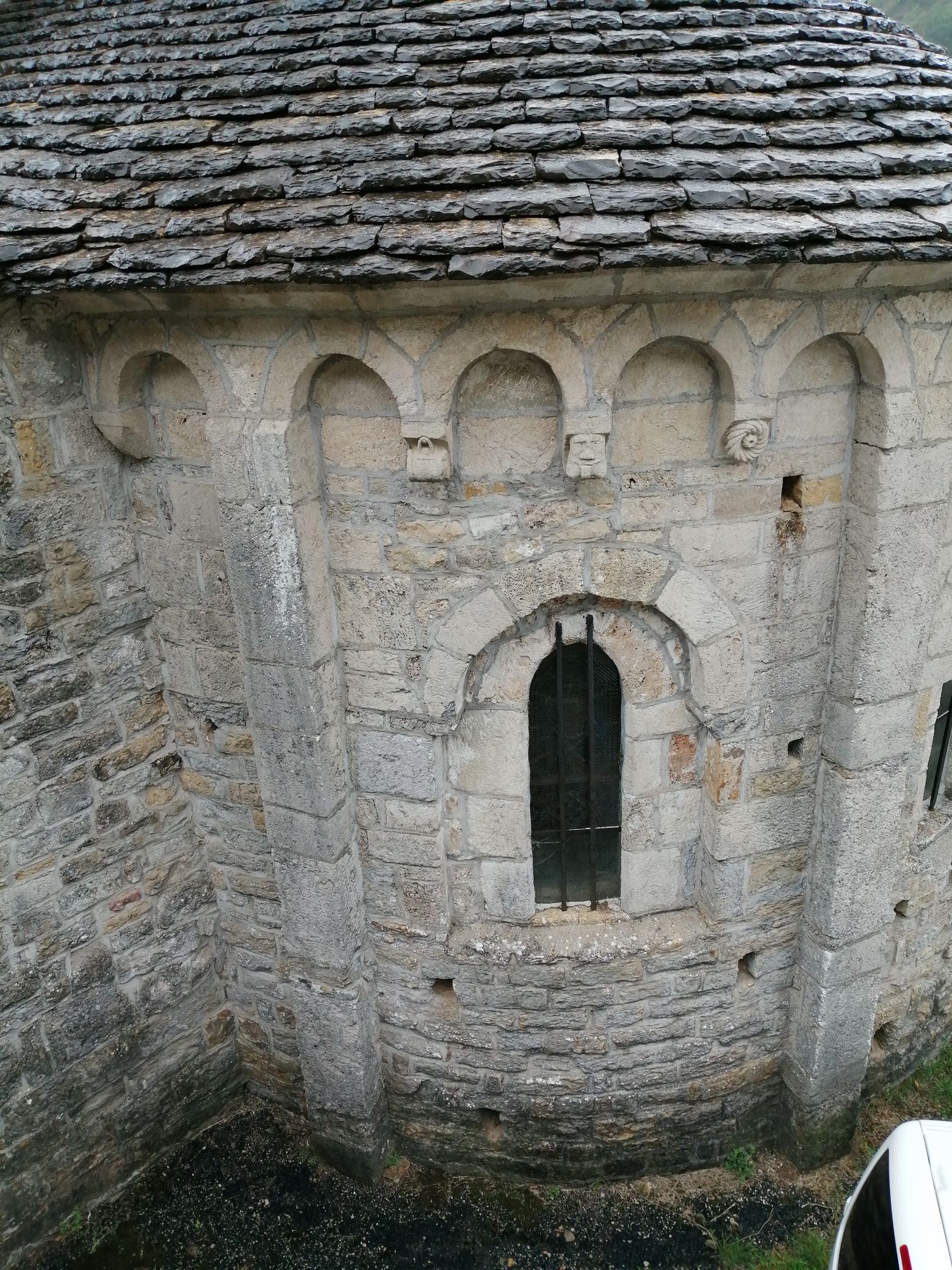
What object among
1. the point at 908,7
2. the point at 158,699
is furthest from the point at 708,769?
the point at 908,7

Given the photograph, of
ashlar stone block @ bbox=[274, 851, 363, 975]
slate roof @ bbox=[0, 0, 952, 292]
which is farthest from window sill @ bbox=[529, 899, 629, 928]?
slate roof @ bbox=[0, 0, 952, 292]

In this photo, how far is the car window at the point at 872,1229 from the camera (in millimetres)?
3488

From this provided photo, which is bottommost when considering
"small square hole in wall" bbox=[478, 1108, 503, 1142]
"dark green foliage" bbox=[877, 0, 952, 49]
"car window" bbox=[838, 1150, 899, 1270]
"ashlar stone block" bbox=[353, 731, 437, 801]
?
"small square hole in wall" bbox=[478, 1108, 503, 1142]

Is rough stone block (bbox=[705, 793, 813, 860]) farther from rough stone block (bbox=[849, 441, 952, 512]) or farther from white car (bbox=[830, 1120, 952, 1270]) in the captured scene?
rough stone block (bbox=[849, 441, 952, 512])

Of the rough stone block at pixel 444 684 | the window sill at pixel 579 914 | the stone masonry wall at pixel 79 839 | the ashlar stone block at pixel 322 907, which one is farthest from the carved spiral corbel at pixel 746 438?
the stone masonry wall at pixel 79 839

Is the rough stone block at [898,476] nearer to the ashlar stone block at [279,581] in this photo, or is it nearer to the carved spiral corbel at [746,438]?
the carved spiral corbel at [746,438]

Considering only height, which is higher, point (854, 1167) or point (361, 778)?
point (361, 778)

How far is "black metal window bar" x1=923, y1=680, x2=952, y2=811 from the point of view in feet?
16.9

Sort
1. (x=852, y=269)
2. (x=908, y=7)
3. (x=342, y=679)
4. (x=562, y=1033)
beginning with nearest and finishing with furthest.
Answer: (x=852, y=269), (x=342, y=679), (x=562, y=1033), (x=908, y=7)

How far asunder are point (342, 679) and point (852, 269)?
274 cm

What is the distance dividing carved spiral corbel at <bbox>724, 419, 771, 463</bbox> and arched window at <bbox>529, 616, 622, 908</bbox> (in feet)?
3.22

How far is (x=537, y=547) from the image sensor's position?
394 cm

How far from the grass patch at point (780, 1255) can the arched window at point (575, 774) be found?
1796mm

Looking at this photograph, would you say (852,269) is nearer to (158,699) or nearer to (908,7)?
(158,699)
